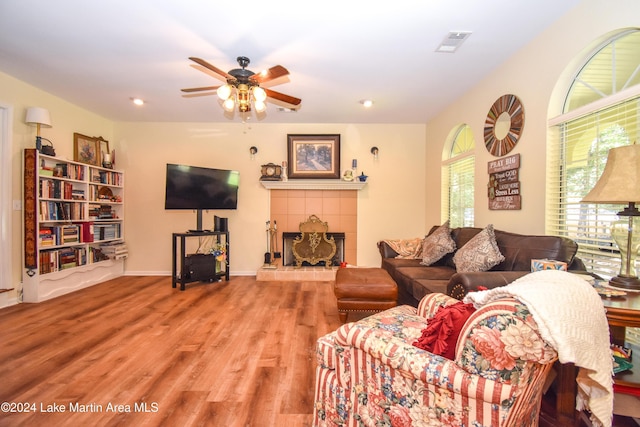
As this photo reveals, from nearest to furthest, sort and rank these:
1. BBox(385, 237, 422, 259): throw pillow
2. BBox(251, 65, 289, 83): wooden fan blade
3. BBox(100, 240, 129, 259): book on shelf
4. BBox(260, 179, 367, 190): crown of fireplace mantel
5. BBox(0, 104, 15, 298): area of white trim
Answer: BBox(251, 65, 289, 83): wooden fan blade
BBox(0, 104, 15, 298): area of white trim
BBox(385, 237, 422, 259): throw pillow
BBox(100, 240, 129, 259): book on shelf
BBox(260, 179, 367, 190): crown of fireplace mantel

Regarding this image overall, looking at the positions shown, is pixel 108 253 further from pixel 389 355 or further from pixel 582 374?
pixel 582 374

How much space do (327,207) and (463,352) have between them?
4.18 metres

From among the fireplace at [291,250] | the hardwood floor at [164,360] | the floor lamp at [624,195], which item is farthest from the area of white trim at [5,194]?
the floor lamp at [624,195]

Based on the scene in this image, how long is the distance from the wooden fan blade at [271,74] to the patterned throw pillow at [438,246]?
8.28 ft

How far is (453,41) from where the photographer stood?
2570 millimetres

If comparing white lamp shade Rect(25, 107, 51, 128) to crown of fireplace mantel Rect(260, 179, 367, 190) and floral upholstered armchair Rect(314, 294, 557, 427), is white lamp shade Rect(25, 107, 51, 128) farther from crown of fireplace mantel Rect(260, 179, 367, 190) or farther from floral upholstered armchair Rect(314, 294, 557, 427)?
floral upholstered armchair Rect(314, 294, 557, 427)

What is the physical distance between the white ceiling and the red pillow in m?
2.15

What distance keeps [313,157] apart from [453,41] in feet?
9.34

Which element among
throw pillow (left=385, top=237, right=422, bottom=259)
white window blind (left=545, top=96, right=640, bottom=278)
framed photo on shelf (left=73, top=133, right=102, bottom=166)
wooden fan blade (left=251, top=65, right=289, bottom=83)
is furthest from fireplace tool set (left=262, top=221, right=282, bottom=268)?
white window blind (left=545, top=96, right=640, bottom=278)

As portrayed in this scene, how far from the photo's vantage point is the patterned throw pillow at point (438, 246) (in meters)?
3.39

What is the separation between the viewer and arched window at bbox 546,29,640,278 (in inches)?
76.9

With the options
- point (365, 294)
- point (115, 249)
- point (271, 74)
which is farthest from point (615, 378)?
point (115, 249)

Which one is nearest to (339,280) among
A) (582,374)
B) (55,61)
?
(582,374)

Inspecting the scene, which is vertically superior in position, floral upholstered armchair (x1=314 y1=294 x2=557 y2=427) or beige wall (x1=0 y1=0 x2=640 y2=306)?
beige wall (x1=0 y1=0 x2=640 y2=306)
